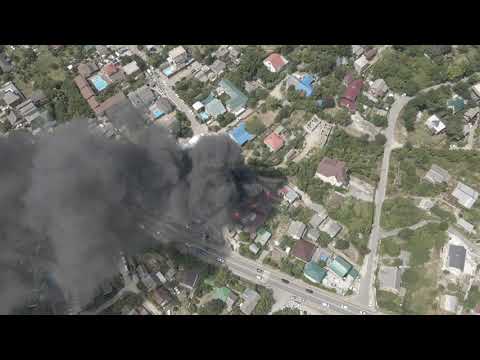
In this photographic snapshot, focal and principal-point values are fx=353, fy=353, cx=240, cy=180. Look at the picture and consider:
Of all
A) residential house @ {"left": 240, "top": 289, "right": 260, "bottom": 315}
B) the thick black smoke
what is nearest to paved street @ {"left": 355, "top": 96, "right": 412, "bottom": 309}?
residential house @ {"left": 240, "top": 289, "right": 260, "bottom": 315}

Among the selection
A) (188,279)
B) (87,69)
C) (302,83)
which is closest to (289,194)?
(188,279)

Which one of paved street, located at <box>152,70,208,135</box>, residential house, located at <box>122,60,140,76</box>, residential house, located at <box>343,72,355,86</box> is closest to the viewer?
paved street, located at <box>152,70,208,135</box>

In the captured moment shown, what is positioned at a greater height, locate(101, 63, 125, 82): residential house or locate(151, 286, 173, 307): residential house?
locate(101, 63, 125, 82): residential house

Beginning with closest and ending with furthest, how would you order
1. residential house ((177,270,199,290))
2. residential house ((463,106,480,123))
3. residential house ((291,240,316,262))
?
residential house ((177,270,199,290)), residential house ((291,240,316,262)), residential house ((463,106,480,123))

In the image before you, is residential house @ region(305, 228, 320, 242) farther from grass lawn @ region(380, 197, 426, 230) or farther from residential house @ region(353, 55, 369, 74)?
residential house @ region(353, 55, 369, 74)

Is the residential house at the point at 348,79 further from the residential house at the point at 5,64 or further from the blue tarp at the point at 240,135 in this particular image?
the residential house at the point at 5,64

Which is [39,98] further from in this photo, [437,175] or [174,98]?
[437,175]

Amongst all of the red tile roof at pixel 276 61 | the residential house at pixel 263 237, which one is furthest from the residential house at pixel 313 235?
the red tile roof at pixel 276 61
